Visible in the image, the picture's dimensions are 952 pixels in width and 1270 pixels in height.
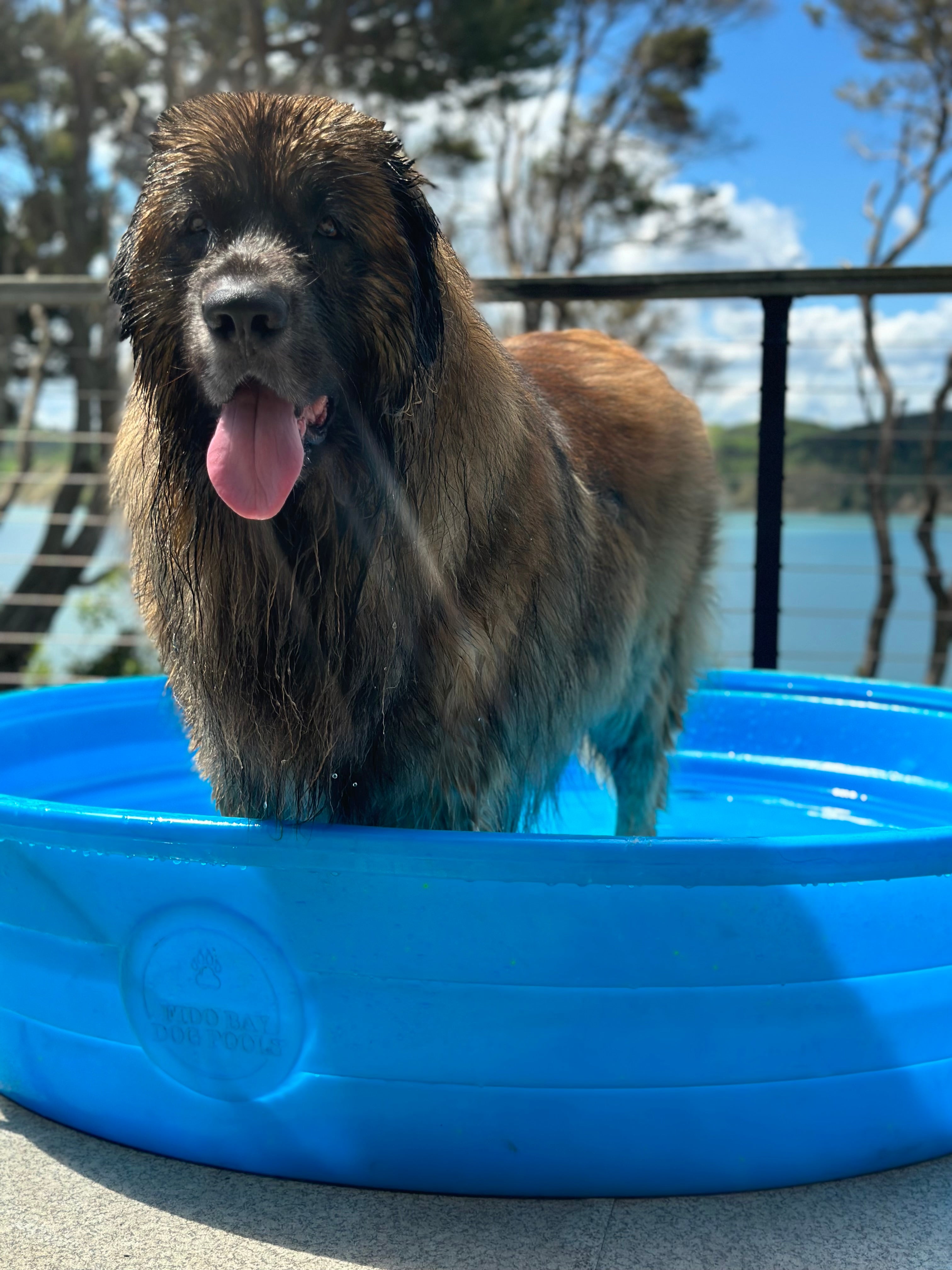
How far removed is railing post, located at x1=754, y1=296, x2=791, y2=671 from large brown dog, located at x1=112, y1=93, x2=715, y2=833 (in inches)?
57.4

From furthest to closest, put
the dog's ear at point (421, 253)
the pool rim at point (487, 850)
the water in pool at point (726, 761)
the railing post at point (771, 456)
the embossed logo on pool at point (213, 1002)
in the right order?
the railing post at point (771, 456), the water in pool at point (726, 761), the dog's ear at point (421, 253), the embossed logo on pool at point (213, 1002), the pool rim at point (487, 850)

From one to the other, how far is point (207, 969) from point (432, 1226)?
17.1 inches

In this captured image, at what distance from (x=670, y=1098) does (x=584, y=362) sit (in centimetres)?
191

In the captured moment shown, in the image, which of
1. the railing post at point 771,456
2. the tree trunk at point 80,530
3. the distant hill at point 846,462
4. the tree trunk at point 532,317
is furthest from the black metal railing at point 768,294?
the tree trunk at point 80,530

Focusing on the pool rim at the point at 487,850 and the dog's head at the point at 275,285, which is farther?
the dog's head at the point at 275,285

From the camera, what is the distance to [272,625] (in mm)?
1803

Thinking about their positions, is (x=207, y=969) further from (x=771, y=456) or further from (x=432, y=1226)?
(x=771, y=456)

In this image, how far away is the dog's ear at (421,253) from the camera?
5.61 ft

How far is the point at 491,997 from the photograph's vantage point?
1.49m

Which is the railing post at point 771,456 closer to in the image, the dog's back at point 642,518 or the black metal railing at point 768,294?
the black metal railing at point 768,294

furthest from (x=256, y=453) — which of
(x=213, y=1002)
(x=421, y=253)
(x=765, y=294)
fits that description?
(x=765, y=294)

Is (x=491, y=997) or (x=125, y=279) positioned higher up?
(x=125, y=279)

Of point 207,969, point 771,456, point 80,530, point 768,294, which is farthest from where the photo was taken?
point 80,530

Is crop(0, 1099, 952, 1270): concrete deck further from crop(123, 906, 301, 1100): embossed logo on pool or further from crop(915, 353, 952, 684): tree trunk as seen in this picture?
crop(915, 353, 952, 684): tree trunk
